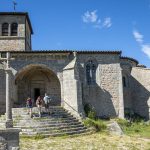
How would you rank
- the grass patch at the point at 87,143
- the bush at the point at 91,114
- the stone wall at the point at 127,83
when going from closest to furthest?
the grass patch at the point at 87,143, the bush at the point at 91,114, the stone wall at the point at 127,83

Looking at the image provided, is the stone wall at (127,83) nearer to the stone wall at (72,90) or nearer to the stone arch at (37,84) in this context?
the stone wall at (72,90)

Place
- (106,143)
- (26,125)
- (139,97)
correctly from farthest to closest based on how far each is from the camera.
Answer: (139,97), (26,125), (106,143)

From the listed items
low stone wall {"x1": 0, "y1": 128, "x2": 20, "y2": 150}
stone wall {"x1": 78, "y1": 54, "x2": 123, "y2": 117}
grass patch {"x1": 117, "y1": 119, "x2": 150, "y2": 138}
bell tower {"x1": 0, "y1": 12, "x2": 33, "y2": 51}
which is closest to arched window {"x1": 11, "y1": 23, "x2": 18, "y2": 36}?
bell tower {"x1": 0, "y1": 12, "x2": 33, "y2": 51}

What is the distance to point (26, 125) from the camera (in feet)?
65.1

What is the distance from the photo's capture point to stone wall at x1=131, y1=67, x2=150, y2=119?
96.1 feet

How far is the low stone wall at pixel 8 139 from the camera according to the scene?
12.1 m

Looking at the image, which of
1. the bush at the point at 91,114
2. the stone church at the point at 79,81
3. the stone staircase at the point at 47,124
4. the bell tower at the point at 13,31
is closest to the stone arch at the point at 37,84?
the stone church at the point at 79,81

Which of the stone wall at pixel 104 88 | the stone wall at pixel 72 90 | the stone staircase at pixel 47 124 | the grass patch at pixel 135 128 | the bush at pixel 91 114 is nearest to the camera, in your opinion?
the stone staircase at pixel 47 124

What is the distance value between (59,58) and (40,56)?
5.51 ft

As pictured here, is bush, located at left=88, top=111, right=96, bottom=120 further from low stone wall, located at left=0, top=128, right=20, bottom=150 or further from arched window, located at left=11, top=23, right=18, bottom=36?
low stone wall, located at left=0, top=128, right=20, bottom=150

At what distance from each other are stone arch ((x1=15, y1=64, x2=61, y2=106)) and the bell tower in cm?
397

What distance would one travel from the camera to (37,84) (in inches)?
1121

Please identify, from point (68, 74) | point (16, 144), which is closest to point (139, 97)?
point (68, 74)

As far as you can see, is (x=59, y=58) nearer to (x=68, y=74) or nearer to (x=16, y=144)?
(x=68, y=74)
